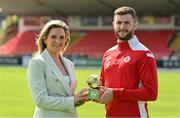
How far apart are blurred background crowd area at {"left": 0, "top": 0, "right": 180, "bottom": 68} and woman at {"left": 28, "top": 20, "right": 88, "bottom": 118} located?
3364cm

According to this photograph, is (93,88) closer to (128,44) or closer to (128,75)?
(128,75)

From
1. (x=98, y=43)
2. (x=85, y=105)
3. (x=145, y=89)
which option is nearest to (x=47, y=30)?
(x=145, y=89)

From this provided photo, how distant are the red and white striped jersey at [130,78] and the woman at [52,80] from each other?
0.30m

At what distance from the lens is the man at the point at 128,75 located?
4676mm

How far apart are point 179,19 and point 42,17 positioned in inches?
544

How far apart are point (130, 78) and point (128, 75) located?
3cm

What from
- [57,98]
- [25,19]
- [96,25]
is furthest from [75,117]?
[25,19]

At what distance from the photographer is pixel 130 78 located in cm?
477

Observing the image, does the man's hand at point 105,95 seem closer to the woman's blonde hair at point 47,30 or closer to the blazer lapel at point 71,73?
the blazer lapel at point 71,73

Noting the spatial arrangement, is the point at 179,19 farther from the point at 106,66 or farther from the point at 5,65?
the point at 106,66

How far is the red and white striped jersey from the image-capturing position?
15.4 ft

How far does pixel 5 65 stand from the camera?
41531 mm

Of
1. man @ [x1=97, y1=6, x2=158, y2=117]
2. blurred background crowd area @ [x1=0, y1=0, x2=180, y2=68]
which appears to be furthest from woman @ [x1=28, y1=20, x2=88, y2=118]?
blurred background crowd area @ [x1=0, y1=0, x2=180, y2=68]

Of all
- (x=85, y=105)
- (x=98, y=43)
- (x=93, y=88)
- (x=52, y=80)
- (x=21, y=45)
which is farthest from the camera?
(x=21, y=45)
